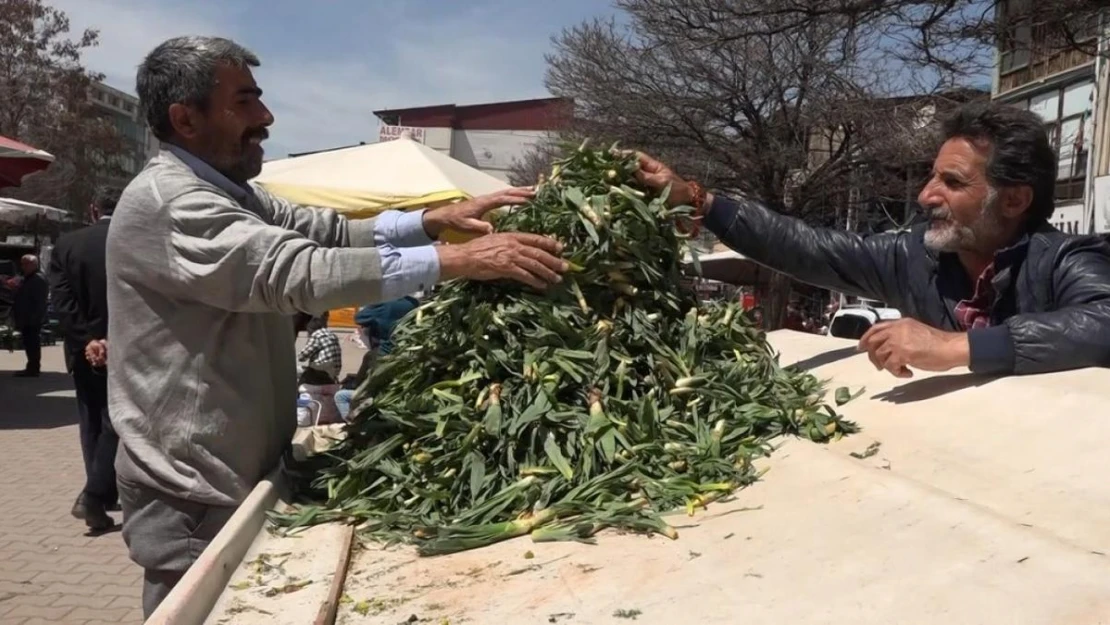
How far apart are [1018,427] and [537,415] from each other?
100 centimetres

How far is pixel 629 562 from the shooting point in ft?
5.52

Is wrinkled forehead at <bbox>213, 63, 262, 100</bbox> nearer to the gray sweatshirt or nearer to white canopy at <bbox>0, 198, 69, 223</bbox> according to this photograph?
the gray sweatshirt

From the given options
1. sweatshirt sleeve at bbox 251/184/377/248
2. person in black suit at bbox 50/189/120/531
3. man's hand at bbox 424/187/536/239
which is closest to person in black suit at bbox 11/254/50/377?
person in black suit at bbox 50/189/120/531

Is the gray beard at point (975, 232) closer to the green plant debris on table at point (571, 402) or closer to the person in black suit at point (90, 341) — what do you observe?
the green plant debris on table at point (571, 402)

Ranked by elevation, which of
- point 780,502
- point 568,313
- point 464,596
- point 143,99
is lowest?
point 464,596

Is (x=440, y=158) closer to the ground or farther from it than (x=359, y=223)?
farther from it

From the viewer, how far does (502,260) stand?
7.36 feet

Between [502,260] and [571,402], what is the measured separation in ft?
1.21

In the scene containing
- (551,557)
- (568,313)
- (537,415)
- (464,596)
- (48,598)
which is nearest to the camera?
(464,596)

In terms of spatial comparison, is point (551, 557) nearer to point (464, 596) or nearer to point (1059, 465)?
point (464, 596)

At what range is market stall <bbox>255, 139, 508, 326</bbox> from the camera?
8195 mm

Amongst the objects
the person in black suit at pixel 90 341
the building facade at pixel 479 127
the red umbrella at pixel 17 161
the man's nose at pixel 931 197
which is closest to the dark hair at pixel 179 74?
the man's nose at pixel 931 197

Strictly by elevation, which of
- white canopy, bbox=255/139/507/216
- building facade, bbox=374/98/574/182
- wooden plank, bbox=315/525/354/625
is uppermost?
building facade, bbox=374/98/574/182

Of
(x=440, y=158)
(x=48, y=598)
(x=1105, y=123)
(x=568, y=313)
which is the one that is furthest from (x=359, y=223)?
(x=1105, y=123)
